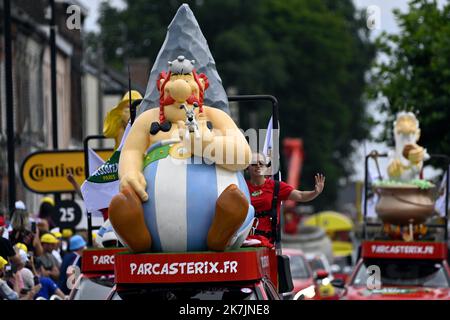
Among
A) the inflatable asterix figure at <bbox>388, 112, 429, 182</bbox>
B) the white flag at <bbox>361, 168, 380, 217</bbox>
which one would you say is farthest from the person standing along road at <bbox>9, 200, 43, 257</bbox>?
the white flag at <bbox>361, 168, 380, 217</bbox>

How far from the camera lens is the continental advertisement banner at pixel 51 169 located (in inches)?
895

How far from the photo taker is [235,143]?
12070 mm

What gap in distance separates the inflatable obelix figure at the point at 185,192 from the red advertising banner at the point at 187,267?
17cm

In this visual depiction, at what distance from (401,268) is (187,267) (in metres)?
9.91

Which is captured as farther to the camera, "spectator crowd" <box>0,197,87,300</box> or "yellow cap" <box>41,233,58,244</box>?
"yellow cap" <box>41,233,58,244</box>

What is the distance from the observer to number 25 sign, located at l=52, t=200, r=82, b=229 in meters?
23.0

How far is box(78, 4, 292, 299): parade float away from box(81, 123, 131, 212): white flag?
1866mm

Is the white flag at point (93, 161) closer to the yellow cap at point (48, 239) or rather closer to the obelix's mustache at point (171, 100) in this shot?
the yellow cap at point (48, 239)

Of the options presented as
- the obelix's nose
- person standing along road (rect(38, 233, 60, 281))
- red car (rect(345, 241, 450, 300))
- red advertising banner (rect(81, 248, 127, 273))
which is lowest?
red car (rect(345, 241, 450, 300))

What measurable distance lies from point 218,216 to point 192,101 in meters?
1.24

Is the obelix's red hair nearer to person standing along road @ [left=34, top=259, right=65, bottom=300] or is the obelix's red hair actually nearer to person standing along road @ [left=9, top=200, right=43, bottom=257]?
person standing along road @ [left=9, top=200, right=43, bottom=257]

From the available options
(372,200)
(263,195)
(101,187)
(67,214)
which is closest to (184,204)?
(263,195)
